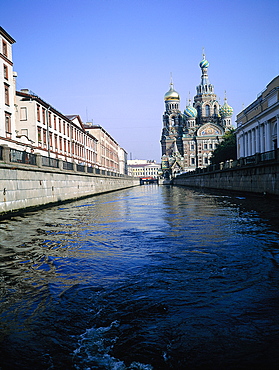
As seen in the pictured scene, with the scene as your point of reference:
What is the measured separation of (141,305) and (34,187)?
1688cm

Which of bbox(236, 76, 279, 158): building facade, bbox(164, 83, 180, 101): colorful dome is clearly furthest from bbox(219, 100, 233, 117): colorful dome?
bbox(236, 76, 279, 158): building facade

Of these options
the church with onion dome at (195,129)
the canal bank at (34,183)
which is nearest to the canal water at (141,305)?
the canal bank at (34,183)

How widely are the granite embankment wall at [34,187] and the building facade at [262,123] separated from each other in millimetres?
24296

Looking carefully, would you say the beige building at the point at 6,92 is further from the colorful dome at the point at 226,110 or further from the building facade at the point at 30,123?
the colorful dome at the point at 226,110

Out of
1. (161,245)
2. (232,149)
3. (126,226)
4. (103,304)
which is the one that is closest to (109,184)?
(232,149)

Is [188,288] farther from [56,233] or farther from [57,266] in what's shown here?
[56,233]

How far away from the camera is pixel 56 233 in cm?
1058

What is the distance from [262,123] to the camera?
4862 cm

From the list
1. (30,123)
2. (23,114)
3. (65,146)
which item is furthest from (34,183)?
(65,146)

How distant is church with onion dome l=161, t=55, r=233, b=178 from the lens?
480ft

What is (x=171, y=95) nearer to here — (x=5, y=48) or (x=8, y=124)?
(x=5, y=48)

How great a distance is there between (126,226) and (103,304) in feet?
24.5

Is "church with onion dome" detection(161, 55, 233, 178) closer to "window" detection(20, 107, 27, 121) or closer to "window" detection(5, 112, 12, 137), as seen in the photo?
"window" detection(20, 107, 27, 121)

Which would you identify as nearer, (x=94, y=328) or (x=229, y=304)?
(x=94, y=328)
